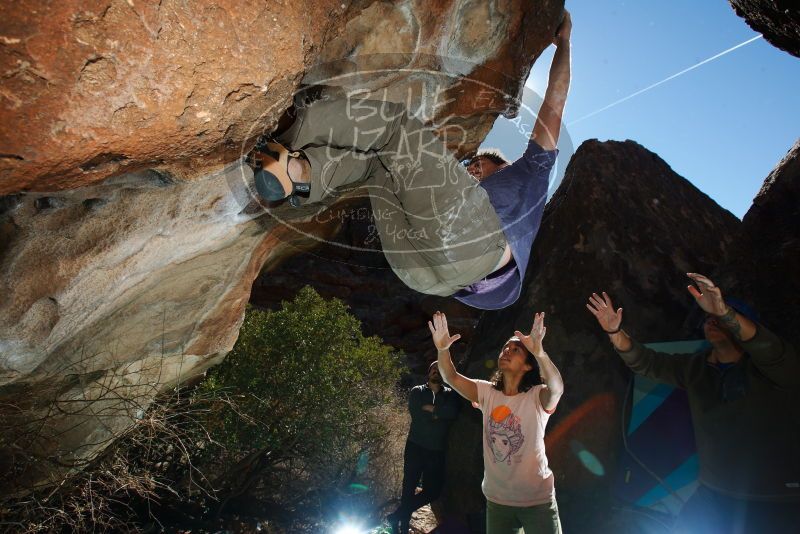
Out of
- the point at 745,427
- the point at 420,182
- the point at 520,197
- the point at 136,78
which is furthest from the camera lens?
the point at 745,427

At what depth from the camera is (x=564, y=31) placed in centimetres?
336

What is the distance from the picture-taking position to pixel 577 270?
21.8ft

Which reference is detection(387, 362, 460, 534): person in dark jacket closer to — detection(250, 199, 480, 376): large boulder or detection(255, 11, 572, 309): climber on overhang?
detection(255, 11, 572, 309): climber on overhang

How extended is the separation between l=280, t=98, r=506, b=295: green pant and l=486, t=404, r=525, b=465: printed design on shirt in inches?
50.3

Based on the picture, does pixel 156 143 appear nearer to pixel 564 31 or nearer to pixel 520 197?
pixel 520 197

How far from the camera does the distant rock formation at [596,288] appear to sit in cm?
570

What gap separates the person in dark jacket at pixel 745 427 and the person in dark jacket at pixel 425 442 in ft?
7.17

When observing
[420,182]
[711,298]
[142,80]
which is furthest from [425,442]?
[142,80]

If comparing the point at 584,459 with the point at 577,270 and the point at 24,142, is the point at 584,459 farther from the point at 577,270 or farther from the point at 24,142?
the point at 24,142

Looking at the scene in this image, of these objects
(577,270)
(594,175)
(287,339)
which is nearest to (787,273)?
(577,270)

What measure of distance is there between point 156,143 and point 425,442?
179 inches

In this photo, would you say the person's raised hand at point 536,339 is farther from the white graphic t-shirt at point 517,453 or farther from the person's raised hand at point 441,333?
the person's raised hand at point 441,333

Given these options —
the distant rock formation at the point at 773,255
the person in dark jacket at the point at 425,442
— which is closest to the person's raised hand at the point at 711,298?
the distant rock formation at the point at 773,255

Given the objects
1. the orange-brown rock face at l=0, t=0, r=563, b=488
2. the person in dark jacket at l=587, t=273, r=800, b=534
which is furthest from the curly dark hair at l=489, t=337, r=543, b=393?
the orange-brown rock face at l=0, t=0, r=563, b=488
